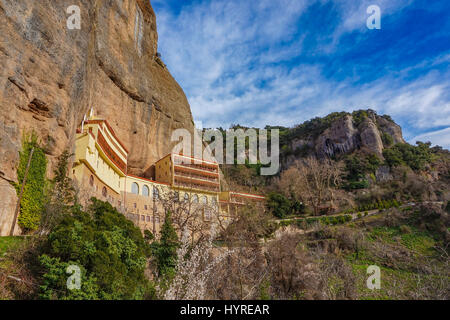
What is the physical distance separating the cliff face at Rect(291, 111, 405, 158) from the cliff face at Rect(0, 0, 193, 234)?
1378 inches

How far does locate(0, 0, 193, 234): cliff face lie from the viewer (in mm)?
12180

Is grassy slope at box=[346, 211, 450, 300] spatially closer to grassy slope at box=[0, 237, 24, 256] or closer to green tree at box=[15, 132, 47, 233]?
grassy slope at box=[0, 237, 24, 256]

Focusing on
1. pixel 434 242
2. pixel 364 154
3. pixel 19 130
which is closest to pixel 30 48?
pixel 19 130

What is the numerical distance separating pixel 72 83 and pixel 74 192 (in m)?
5.94

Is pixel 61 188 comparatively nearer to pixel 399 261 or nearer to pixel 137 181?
pixel 137 181

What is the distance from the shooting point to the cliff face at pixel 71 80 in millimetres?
12180

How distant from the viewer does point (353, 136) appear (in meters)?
52.4

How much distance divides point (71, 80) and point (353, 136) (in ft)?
159

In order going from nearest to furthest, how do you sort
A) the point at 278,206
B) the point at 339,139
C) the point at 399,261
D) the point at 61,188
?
the point at 61,188
the point at 399,261
the point at 278,206
the point at 339,139

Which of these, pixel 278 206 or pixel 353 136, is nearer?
pixel 278 206

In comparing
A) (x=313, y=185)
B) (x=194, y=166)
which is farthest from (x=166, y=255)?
(x=313, y=185)

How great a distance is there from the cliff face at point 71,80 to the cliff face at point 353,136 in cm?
3501

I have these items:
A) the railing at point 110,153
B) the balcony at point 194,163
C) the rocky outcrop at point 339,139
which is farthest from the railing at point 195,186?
the rocky outcrop at point 339,139

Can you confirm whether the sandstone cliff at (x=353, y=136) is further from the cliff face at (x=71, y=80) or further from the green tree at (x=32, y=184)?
the green tree at (x=32, y=184)
